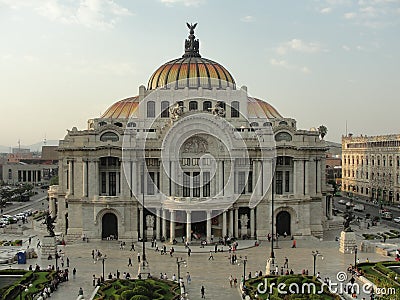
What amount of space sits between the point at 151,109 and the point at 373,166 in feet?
223

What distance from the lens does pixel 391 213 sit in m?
104

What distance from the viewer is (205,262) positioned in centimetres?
6047

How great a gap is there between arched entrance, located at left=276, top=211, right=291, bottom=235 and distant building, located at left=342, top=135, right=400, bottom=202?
51498 mm

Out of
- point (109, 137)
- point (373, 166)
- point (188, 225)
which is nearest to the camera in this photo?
point (188, 225)

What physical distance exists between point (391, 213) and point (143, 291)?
73996 mm

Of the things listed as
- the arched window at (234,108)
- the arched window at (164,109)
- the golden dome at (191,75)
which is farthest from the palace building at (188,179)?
the golden dome at (191,75)

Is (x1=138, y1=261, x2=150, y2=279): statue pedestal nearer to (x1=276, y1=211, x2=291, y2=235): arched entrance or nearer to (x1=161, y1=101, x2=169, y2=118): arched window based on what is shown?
(x1=276, y1=211, x2=291, y2=235): arched entrance

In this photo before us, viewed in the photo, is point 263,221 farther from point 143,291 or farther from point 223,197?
point 143,291

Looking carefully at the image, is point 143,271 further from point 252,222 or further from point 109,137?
point 109,137

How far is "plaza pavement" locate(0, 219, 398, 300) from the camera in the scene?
49.3 metres

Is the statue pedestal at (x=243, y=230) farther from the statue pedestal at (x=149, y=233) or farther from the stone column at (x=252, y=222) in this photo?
the statue pedestal at (x=149, y=233)

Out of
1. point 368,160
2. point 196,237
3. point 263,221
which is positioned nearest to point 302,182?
point 263,221

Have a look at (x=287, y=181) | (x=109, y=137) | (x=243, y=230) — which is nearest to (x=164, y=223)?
(x=243, y=230)

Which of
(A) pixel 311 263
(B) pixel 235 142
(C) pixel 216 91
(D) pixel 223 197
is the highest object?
(C) pixel 216 91
